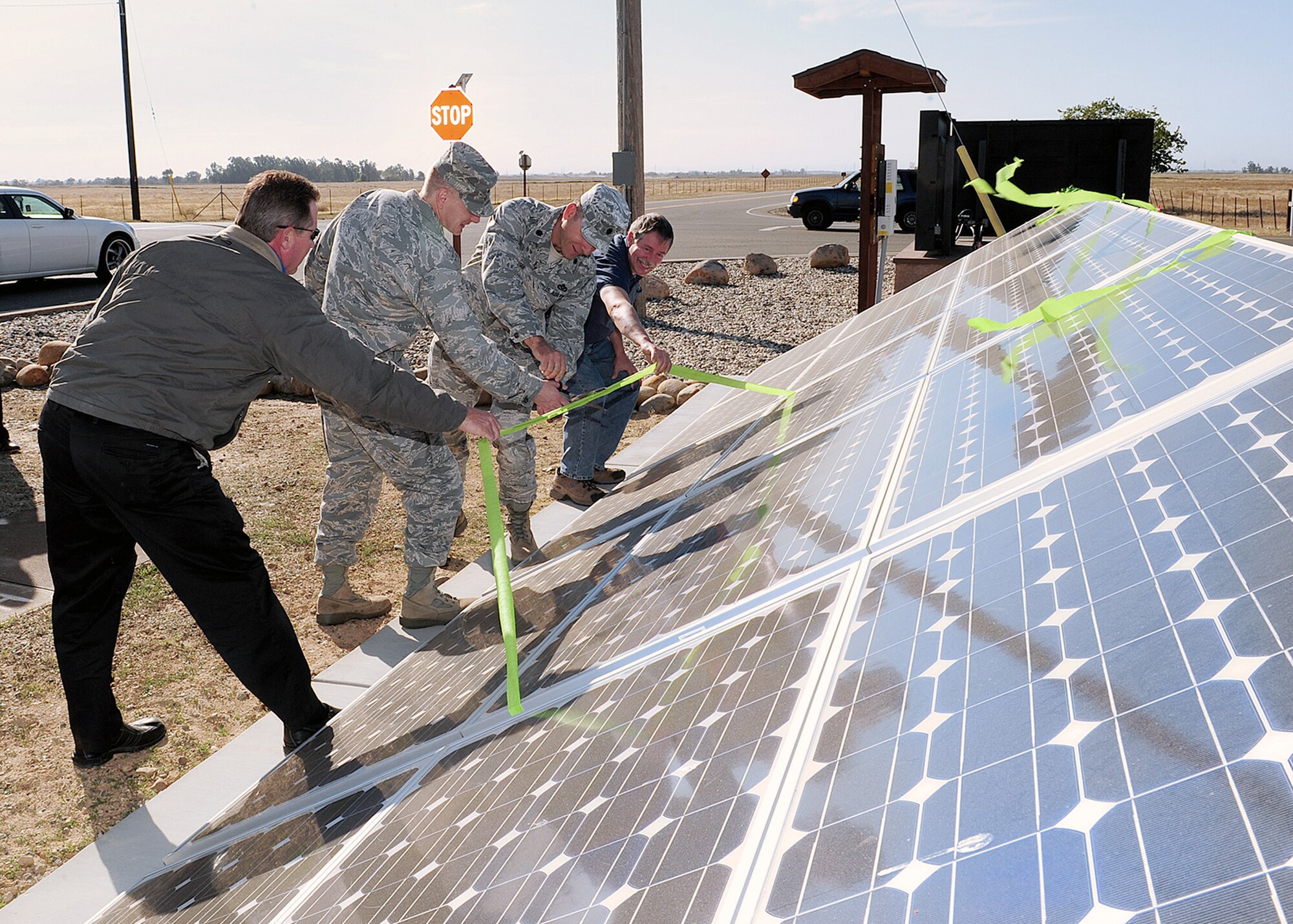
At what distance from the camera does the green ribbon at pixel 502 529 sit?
2.56m

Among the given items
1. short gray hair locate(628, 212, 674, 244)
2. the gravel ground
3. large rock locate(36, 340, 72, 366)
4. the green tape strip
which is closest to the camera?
the green tape strip

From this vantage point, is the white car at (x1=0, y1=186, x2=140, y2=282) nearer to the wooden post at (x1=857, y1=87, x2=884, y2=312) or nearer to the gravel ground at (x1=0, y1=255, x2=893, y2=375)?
the gravel ground at (x1=0, y1=255, x2=893, y2=375)

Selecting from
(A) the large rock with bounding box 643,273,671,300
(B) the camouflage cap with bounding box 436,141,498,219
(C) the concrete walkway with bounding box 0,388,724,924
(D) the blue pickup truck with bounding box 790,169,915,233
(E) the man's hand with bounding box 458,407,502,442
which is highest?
(D) the blue pickup truck with bounding box 790,169,915,233

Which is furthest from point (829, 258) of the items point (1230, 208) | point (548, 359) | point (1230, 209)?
point (1230, 208)

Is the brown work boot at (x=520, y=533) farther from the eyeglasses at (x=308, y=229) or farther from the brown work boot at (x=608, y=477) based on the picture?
the eyeglasses at (x=308, y=229)

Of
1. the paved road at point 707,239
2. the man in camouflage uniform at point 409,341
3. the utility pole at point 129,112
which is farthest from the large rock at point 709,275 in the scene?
the utility pole at point 129,112

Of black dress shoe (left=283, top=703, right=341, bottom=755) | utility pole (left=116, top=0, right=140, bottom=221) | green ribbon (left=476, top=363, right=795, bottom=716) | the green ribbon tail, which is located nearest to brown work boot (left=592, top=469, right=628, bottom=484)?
green ribbon (left=476, top=363, right=795, bottom=716)

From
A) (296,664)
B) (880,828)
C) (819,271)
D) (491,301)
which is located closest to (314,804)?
(296,664)

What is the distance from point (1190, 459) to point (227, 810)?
9.07ft

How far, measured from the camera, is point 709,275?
55.3 feet

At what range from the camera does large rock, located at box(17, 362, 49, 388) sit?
32.7 feet

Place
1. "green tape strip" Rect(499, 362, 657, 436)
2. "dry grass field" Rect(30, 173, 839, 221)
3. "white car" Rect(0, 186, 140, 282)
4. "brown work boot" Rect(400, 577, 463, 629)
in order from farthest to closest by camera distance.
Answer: "dry grass field" Rect(30, 173, 839, 221) → "white car" Rect(0, 186, 140, 282) → "green tape strip" Rect(499, 362, 657, 436) → "brown work boot" Rect(400, 577, 463, 629)

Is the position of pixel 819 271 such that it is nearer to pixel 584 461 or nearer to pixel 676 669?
pixel 584 461

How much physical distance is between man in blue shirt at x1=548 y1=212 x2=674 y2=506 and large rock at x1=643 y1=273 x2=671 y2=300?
8.29 m
